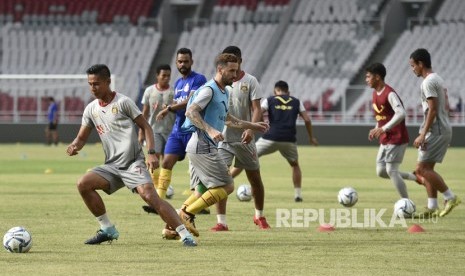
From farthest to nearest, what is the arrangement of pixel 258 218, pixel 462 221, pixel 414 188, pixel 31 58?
pixel 31 58 → pixel 414 188 → pixel 462 221 → pixel 258 218

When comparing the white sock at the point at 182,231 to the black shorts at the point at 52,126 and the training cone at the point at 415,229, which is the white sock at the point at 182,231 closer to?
the training cone at the point at 415,229

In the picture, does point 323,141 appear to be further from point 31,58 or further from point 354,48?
point 31,58

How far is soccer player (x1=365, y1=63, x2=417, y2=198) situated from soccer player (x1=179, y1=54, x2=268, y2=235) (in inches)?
163

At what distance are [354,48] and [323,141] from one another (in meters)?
7.26

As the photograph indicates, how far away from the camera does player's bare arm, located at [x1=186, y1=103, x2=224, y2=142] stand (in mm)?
12039

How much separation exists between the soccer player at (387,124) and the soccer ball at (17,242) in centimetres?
639

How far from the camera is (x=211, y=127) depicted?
12.3 m

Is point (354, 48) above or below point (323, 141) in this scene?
above

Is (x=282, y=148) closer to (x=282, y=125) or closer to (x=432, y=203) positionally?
(x=282, y=125)

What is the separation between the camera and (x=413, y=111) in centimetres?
4491

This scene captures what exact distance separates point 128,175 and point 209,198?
1.05 meters

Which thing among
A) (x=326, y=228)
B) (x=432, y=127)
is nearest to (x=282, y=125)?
(x=432, y=127)

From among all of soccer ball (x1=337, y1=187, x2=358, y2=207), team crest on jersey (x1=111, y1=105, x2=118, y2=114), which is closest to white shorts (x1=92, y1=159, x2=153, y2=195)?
team crest on jersey (x1=111, y1=105, x2=118, y2=114)

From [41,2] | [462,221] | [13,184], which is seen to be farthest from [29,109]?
[462,221]
